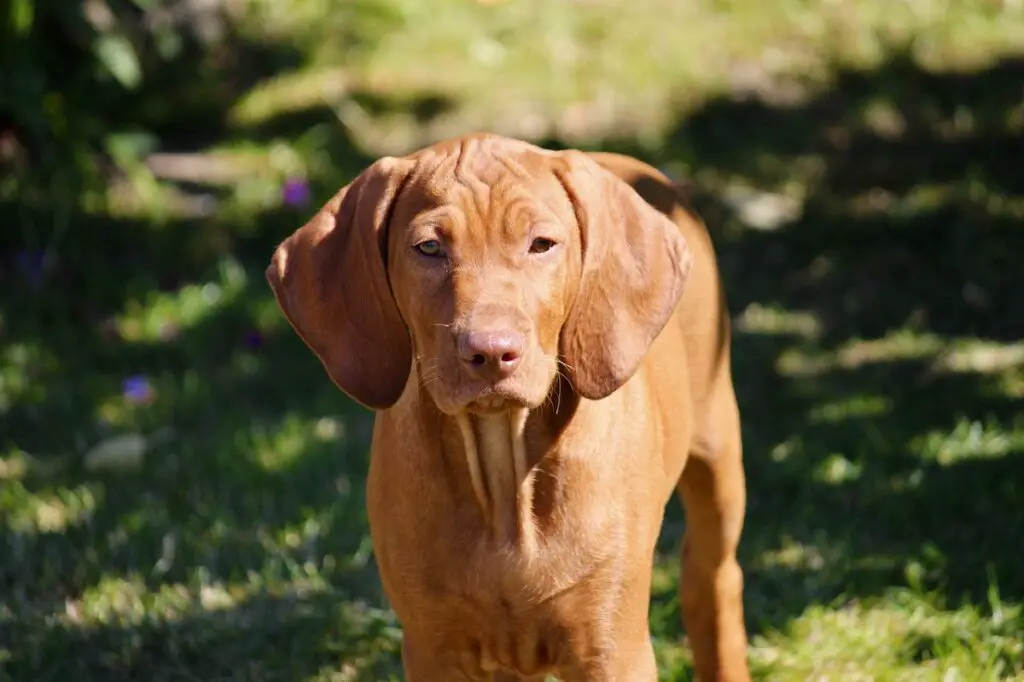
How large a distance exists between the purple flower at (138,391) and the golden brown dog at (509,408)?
292cm

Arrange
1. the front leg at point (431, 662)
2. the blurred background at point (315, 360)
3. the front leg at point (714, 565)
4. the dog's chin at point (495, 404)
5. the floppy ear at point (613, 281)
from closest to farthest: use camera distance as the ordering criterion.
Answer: the dog's chin at point (495, 404)
the floppy ear at point (613, 281)
the front leg at point (431, 662)
the front leg at point (714, 565)
the blurred background at point (315, 360)

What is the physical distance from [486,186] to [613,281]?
352 mm

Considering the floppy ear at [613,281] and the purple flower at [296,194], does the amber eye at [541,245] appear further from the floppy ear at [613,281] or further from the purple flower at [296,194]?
the purple flower at [296,194]

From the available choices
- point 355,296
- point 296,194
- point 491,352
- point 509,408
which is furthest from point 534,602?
point 296,194

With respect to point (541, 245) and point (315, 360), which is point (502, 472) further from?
point (315, 360)

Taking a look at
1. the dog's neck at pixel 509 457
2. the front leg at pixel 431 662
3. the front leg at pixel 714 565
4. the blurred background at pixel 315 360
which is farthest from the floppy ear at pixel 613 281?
the blurred background at pixel 315 360

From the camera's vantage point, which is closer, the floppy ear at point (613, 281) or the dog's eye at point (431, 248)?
the dog's eye at point (431, 248)

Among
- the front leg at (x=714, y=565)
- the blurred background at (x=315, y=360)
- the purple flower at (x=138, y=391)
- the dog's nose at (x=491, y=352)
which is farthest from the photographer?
the purple flower at (x=138, y=391)

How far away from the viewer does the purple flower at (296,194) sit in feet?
23.2

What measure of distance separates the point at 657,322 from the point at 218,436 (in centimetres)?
295

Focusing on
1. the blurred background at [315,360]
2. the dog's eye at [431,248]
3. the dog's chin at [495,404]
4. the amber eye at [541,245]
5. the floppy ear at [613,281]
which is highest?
the dog's eye at [431,248]

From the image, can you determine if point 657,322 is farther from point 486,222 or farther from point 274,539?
point 274,539

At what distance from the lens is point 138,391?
5.95 m

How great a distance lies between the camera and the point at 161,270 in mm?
6902
